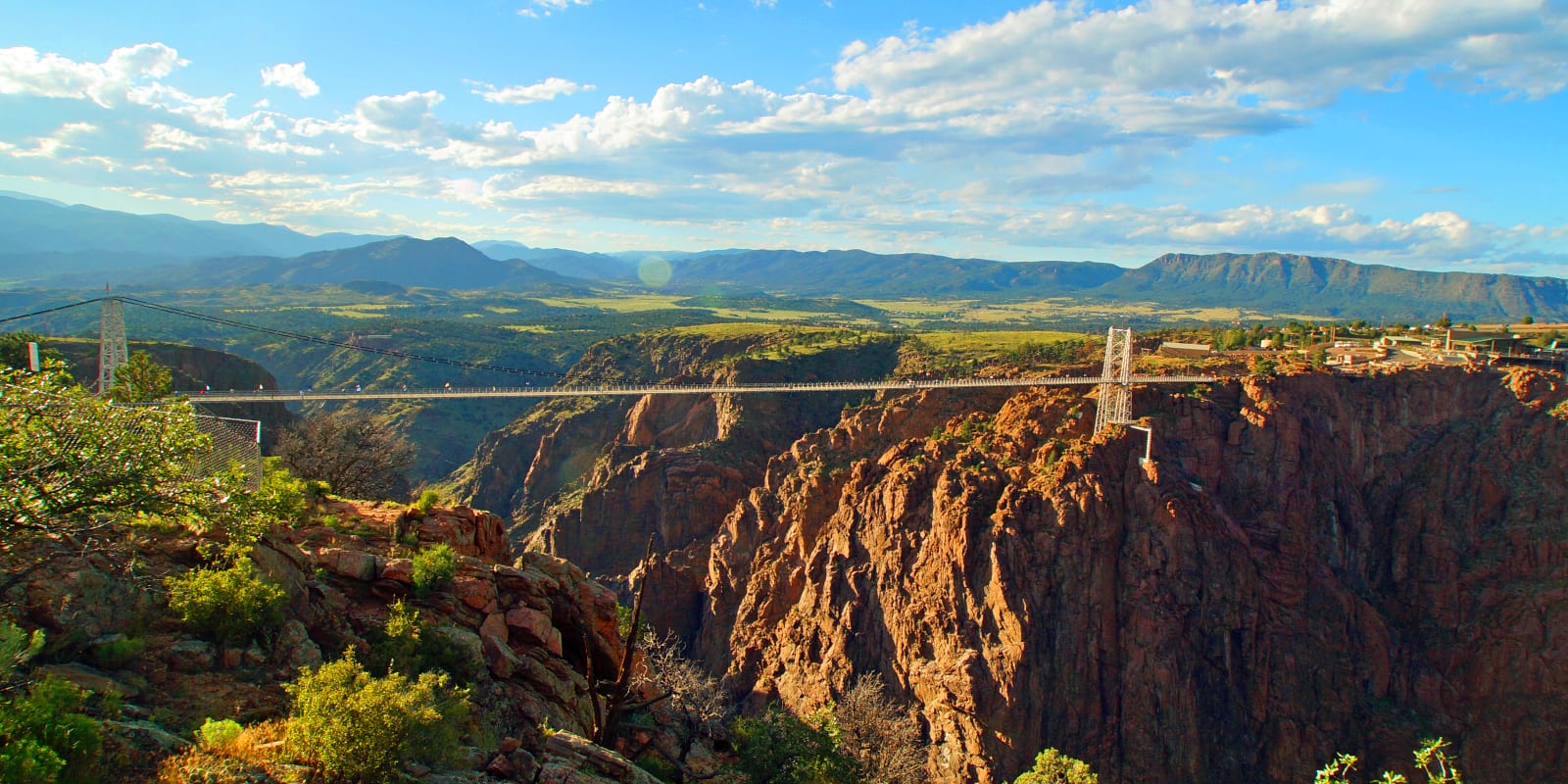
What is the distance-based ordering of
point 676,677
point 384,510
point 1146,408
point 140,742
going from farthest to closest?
point 1146,408 → point 676,677 → point 384,510 → point 140,742

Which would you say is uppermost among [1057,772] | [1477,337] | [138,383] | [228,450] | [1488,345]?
[1477,337]

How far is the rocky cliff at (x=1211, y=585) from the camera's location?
3228cm

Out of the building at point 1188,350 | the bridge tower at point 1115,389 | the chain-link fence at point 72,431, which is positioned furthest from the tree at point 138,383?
the building at point 1188,350

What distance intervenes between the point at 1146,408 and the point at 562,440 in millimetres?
49118

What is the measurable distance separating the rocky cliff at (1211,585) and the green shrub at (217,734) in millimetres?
26094

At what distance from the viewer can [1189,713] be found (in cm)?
3241

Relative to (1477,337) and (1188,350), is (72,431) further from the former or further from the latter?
(1477,337)

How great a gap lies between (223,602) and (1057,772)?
69.0 ft

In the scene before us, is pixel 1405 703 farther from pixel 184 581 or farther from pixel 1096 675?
pixel 184 581

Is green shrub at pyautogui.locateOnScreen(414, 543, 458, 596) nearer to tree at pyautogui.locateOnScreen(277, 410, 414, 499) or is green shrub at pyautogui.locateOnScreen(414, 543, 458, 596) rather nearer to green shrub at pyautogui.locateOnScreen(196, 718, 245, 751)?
green shrub at pyautogui.locateOnScreen(196, 718, 245, 751)

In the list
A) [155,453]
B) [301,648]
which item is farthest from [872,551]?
[155,453]

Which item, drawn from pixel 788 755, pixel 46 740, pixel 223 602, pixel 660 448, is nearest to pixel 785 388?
pixel 660 448

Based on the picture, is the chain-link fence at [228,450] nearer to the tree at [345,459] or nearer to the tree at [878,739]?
the tree at [345,459]

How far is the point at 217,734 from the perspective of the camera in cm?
1027
